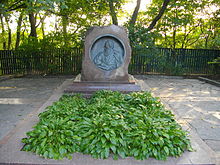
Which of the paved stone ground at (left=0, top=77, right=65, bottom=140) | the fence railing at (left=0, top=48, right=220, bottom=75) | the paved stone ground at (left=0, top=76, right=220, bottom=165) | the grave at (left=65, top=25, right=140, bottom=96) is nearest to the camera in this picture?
the paved stone ground at (left=0, top=76, right=220, bottom=165)

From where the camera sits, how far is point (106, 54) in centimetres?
587

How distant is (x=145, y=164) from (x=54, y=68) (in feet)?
33.3

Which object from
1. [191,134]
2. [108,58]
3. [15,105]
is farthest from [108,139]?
[15,105]

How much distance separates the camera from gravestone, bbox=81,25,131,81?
19.2ft

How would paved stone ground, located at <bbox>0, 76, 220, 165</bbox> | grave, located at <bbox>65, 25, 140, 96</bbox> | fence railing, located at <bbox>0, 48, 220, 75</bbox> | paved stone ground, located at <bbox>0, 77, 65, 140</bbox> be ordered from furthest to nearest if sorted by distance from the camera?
fence railing, located at <bbox>0, 48, 220, 75</bbox> < grave, located at <bbox>65, 25, 140, 96</bbox> < paved stone ground, located at <bbox>0, 77, 65, 140</bbox> < paved stone ground, located at <bbox>0, 76, 220, 165</bbox>

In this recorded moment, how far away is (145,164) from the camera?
241 cm

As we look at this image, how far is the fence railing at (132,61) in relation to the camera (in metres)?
11.5

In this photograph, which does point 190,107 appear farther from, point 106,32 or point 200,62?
point 200,62

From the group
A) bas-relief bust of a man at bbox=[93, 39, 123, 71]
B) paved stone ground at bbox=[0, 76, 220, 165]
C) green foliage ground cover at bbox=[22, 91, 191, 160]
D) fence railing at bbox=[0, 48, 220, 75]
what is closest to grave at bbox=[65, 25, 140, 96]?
bas-relief bust of a man at bbox=[93, 39, 123, 71]

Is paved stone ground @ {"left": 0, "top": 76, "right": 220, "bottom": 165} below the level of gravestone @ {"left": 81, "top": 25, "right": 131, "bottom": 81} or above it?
below

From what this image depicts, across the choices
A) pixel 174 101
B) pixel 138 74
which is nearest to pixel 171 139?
pixel 174 101

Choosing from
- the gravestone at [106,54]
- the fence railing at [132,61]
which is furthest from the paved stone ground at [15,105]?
the fence railing at [132,61]

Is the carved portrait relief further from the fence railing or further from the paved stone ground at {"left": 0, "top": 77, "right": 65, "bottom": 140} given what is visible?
the fence railing

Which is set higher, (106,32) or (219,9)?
(219,9)
